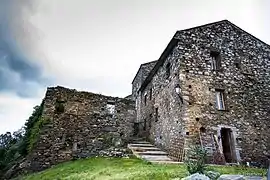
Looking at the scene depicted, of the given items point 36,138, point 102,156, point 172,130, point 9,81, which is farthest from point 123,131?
point 9,81

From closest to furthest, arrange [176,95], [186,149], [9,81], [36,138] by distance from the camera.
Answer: [186,149] → [9,81] → [176,95] → [36,138]

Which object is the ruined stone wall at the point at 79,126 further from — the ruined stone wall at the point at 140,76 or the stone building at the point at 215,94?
the ruined stone wall at the point at 140,76

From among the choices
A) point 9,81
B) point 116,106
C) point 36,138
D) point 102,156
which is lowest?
point 102,156

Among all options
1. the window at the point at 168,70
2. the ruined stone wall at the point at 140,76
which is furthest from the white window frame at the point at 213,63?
the ruined stone wall at the point at 140,76

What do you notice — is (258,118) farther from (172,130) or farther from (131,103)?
(131,103)

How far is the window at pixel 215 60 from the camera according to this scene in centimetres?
1215

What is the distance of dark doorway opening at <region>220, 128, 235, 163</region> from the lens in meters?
10.7

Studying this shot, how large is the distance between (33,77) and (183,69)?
7.76m

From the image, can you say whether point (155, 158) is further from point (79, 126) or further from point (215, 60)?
point (215, 60)

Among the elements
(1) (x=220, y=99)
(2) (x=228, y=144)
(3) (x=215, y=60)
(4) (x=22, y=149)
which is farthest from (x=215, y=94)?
(4) (x=22, y=149)

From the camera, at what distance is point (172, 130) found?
446 inches

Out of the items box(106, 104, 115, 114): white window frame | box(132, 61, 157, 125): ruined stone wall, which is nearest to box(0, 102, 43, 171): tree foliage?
box(106, 104, 115, 114): white window frame

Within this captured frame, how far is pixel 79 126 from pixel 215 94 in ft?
25.4

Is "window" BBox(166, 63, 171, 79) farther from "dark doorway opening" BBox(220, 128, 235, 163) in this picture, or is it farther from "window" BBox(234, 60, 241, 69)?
"dark doorway opening" BBox(220, 128, 235, 163)
